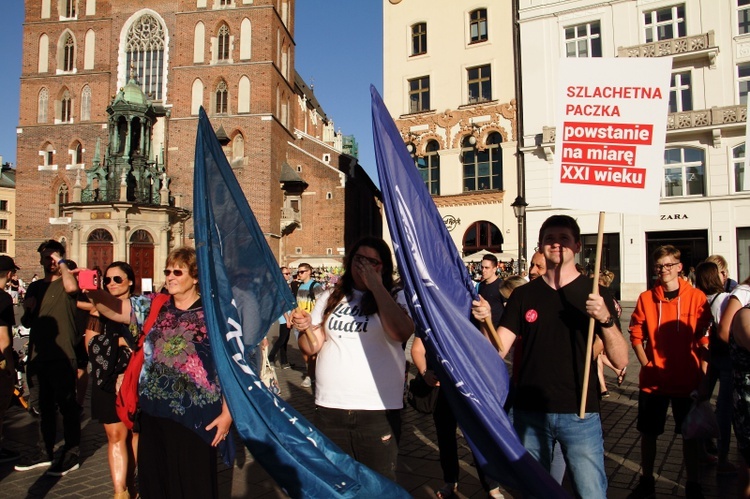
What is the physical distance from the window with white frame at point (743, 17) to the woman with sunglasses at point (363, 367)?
24.4 meters

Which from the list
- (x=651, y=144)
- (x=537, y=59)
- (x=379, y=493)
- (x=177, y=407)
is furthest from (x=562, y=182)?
(x=537, y=59)

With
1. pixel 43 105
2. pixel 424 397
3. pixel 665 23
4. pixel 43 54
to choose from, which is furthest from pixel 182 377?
pixel 43 54

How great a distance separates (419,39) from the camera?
28297 mm

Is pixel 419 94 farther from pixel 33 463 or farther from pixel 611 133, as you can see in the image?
pixel 611 133

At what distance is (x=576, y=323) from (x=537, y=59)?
Result: 23.9 metres

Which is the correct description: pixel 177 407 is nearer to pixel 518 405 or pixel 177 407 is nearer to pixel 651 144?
pixel 518 405

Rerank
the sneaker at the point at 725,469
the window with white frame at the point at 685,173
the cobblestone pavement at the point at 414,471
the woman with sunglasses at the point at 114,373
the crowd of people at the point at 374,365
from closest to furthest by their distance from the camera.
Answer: the crowd of people at the point at 374,365, the woman with sunglasses at the point at 114,373, the cobblestone pavement at the point at 414,471, the sneaker at the point at 725,469, the window with white frame at the point at 685,173

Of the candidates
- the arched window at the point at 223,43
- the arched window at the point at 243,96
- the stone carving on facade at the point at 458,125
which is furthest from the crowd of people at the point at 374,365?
the arched window at the point at 223,43

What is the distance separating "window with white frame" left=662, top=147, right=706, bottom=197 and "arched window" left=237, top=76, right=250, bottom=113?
25.2 metres

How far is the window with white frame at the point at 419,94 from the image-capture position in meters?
28.1

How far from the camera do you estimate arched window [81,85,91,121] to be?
39.1 m

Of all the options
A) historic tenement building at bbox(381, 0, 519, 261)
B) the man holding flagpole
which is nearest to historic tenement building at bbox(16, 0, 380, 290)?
historic tenement building at bbox(381, 0, 519, 261)

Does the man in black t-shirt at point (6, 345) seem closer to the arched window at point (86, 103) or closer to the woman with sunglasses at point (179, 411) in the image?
the woman with sunglasses at point (179, 411)

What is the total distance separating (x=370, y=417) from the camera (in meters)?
3.17
